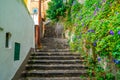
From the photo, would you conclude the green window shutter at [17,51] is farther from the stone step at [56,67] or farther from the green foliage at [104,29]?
the green foliage at [104,29]

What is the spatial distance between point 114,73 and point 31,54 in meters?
3.84

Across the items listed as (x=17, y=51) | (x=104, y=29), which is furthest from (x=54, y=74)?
(x=104, y=29)

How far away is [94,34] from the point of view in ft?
15.8

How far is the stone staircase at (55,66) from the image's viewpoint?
585 centimetres

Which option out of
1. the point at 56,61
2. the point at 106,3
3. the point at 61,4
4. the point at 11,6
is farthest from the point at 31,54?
the point at 61,4

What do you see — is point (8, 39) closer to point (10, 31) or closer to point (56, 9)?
point (10, 31)

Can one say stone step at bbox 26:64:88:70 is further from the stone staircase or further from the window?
the window

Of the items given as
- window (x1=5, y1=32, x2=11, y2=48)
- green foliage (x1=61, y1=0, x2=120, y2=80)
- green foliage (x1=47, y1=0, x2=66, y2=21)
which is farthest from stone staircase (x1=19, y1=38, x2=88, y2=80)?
green foliage (x1=47, y1=0, x2=66, y2=21)

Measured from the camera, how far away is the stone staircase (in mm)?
5848

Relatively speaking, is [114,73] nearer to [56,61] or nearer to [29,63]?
[56,61]

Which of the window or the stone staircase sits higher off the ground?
the window

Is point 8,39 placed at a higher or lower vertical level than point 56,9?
lower

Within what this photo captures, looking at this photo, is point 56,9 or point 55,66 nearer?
point 55,66

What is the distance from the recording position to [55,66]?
6367 mm
